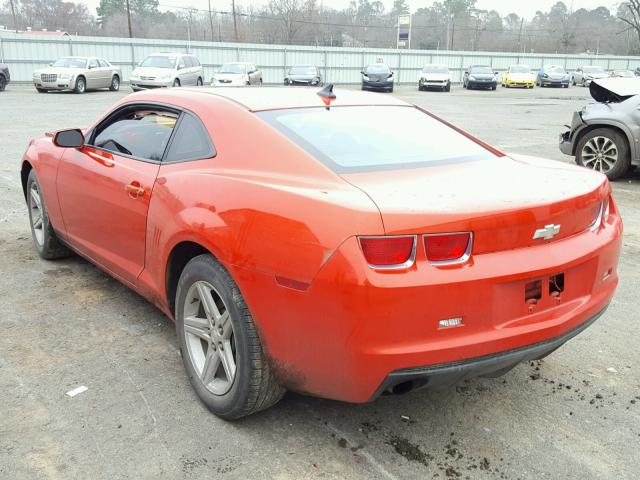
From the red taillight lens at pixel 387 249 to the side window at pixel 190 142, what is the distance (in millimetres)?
1139

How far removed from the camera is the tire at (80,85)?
2594cm

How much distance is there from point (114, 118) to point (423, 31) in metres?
91.9

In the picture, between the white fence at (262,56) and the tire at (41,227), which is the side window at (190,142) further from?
the white fence at (262,56)

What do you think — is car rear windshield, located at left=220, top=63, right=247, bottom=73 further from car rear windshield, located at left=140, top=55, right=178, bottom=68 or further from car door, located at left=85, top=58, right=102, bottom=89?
car door, located at left=85, top=58, right=102, bottom=89

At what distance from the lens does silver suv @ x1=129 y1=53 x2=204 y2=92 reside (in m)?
25.2

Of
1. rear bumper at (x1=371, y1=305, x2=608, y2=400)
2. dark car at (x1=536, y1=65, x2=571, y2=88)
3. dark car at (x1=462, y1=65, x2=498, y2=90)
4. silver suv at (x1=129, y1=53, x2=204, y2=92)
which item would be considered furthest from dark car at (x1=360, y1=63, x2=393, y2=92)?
rear bumper at (x1=371, y1=305, x2=608, y2=400)

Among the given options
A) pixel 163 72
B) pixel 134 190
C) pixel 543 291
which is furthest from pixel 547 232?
pixel 163 72

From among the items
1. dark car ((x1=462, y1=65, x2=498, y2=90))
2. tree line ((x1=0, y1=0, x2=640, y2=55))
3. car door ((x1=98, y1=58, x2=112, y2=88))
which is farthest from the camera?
tree line ((x1=0, y1=0, x2=640, y2=55))

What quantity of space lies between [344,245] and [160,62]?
2593 cm

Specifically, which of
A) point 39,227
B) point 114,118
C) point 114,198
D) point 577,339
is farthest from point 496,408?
point 39,227

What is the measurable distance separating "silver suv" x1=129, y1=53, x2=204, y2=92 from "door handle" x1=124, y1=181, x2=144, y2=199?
73.1ft

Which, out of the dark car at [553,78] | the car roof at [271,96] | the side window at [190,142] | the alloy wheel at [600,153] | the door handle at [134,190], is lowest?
the dark car at [553,78]

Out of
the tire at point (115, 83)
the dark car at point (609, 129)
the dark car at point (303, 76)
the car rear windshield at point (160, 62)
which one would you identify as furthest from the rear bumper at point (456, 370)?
the dark car at point (303, 76)

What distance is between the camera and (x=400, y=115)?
365 centimetres
